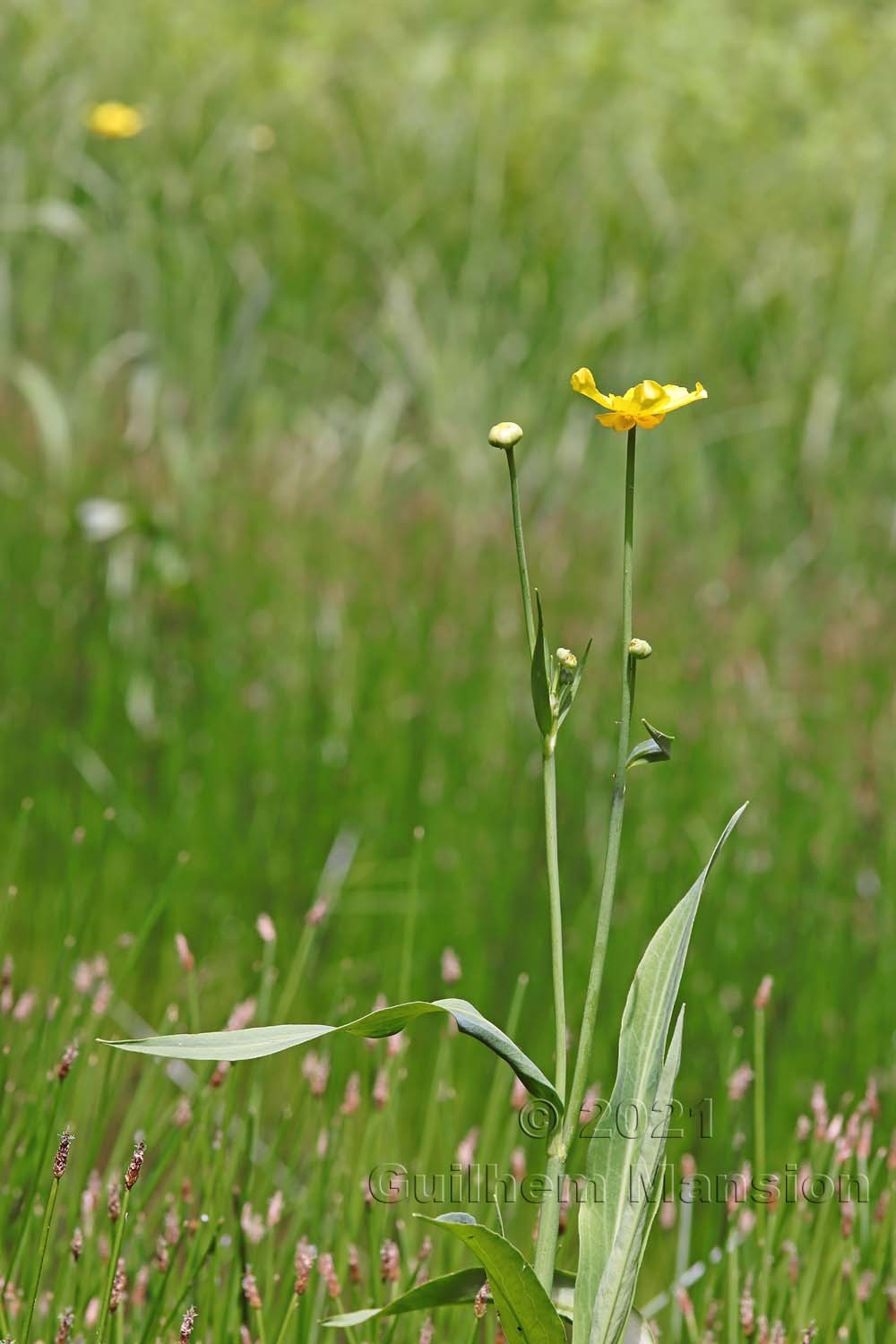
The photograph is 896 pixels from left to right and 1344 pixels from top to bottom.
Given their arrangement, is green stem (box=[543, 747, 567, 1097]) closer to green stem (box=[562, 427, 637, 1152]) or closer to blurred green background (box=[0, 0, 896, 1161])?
green stem (box=[562, 427, 637, 1152])

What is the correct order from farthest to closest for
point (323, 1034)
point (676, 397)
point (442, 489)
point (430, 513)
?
point (442, 489) → point (430, 513) → point (676, 397) → point (323, 1034)

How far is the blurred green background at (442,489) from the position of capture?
6.06ft

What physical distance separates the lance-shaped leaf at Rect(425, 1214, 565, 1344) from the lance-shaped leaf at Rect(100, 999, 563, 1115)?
78 mm

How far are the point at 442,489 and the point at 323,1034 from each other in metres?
2.68

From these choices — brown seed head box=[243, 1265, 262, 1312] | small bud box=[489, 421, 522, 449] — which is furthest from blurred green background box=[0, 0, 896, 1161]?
small bud box=[489, 421, 522, 449]

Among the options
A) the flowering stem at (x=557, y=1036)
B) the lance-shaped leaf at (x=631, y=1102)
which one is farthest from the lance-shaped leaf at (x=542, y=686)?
the lance-shaped leaf at (x=631, y=1102)

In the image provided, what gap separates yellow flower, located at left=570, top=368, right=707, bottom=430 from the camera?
772 mm

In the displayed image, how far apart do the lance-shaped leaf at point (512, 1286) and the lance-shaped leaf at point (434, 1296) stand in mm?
14

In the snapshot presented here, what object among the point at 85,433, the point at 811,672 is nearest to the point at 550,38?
the point at 85,433

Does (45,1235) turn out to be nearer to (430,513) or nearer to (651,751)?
(651,751)

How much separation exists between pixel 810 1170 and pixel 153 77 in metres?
4.23

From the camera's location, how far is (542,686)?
0.75m

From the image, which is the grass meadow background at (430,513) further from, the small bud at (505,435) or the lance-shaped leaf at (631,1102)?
the small bud at (505,435)

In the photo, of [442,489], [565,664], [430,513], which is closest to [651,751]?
[565,664]
